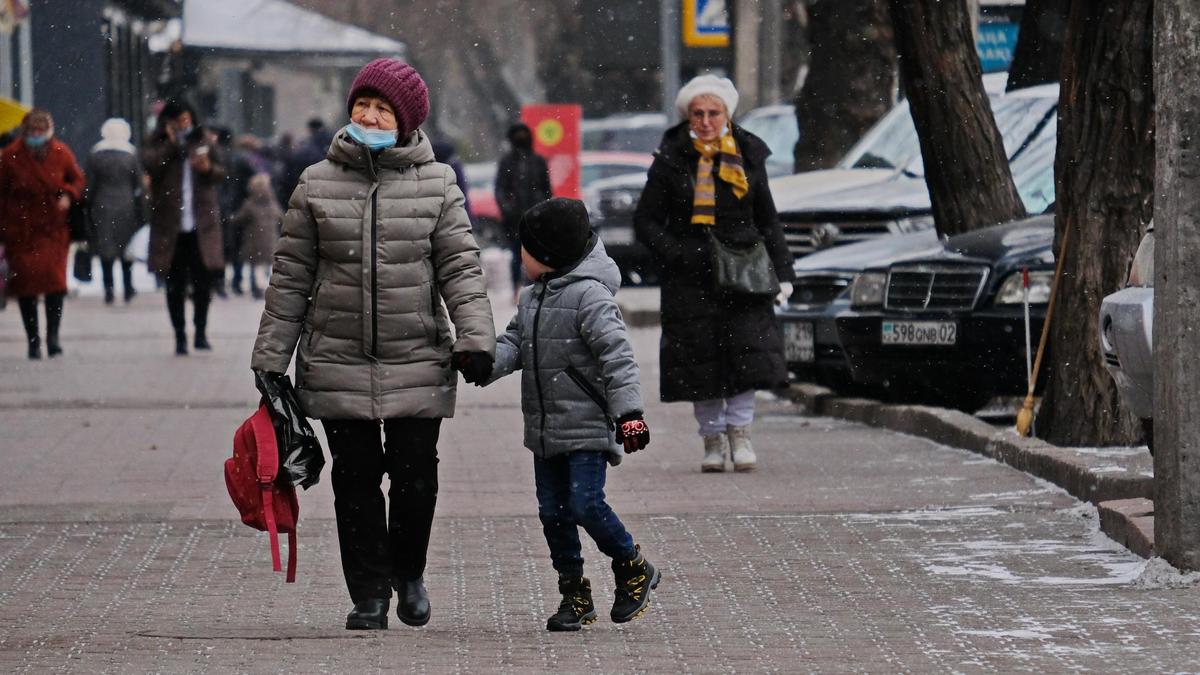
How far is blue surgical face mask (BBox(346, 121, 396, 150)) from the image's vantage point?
21.5 ft

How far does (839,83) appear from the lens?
2053cm

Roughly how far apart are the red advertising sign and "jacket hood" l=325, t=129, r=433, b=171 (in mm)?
20233

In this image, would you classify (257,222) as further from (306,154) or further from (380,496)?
(380,496)

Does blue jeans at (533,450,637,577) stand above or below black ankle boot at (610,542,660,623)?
above

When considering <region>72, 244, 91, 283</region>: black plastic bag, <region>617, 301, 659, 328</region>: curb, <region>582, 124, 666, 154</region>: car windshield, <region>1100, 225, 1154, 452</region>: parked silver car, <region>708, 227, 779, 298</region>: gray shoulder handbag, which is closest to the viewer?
<region>1100, 225, 1154, 452</region>: parked silver car

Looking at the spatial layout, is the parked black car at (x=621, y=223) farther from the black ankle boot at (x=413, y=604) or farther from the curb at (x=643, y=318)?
the black ankle boot at (x=413, y=604)

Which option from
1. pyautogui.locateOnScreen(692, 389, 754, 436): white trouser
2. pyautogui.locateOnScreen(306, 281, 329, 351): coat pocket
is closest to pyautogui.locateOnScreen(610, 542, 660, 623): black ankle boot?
pyautogui.locateOnScreen(306, 281, 329, 351): coat pocket

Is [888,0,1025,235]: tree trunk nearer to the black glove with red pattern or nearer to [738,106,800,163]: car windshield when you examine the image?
the black glove with red pattern

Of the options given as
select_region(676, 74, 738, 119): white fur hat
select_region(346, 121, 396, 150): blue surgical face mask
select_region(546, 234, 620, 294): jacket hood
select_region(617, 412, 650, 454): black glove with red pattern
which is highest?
select_region(676, 74, 738, 119): white fur hat

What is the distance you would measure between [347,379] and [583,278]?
714mm

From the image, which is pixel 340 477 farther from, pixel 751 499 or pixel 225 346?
pixel 225 346

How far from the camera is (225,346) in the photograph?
19.6 m

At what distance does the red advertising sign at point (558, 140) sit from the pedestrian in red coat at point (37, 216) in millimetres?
9322

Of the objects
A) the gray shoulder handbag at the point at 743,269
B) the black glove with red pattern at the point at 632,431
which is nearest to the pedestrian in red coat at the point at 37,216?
the gray shoulder handbag at the point at 743,269
